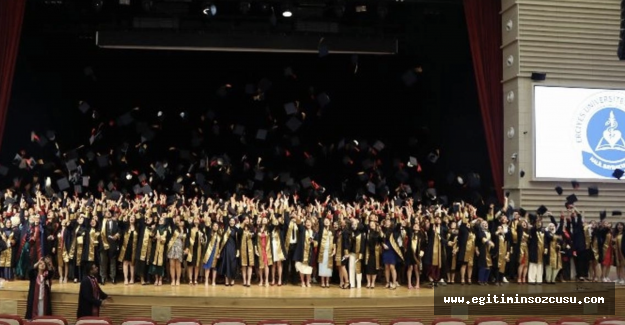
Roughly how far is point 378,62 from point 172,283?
26.6ft

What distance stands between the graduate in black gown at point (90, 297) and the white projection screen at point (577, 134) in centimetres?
838

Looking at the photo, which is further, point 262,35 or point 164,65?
point 164,65

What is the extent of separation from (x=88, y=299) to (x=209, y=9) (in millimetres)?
6964

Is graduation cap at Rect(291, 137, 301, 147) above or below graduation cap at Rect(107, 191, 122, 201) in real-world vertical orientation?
above

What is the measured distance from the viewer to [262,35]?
1530cm

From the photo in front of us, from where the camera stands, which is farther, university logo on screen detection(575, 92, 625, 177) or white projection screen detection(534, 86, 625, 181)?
university logo on screen detection(575, 92, 625, 177)

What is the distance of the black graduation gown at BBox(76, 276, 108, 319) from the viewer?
970 centimetres

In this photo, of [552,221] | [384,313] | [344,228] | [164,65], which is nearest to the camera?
[384,313]

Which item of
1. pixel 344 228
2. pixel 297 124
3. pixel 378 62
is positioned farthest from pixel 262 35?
pixel 344 228

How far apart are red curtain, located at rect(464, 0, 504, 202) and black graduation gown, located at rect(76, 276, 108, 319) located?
8270 millimetres

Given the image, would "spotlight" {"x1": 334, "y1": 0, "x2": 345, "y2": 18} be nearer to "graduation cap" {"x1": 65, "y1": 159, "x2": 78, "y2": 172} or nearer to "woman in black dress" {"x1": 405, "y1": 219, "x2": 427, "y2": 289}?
"woman in black dress" {"x1": 405, "y1": 219, "x2": 427, "y2": 289}

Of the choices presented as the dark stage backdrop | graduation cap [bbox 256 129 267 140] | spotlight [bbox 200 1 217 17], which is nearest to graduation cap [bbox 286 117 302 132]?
graduation cap [bbox 256 129 267 140]

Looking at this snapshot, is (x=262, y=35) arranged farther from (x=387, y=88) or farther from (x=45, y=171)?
(x=45, y=171)

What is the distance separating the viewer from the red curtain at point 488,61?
47.3 ft
